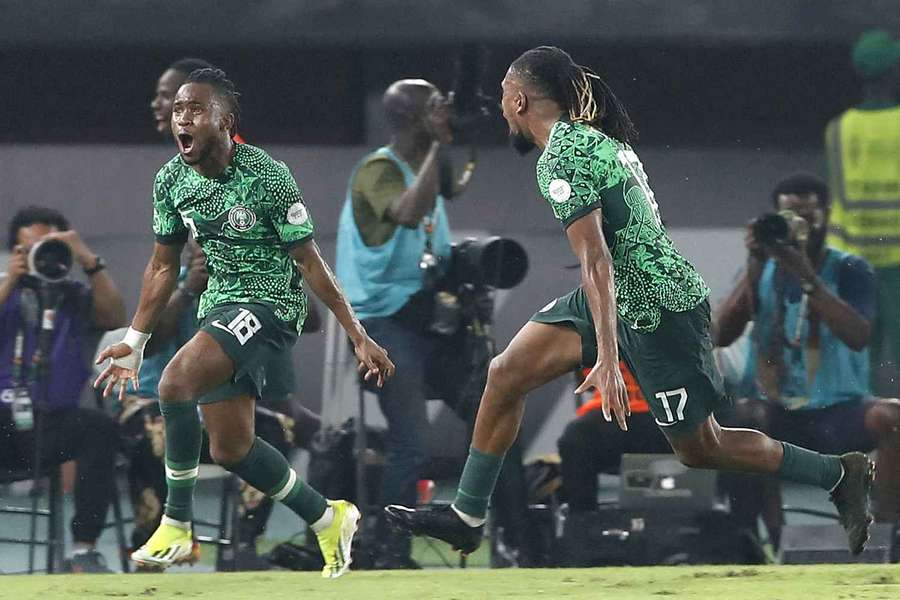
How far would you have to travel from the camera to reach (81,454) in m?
7.16

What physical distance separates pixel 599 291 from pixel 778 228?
2.35 m

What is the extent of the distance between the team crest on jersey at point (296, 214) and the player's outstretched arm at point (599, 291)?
105 cm

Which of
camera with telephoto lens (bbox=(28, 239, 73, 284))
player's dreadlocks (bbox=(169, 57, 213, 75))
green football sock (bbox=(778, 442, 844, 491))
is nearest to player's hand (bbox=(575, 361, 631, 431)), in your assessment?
green football sock (bbox=(778, 442, 844, 491))

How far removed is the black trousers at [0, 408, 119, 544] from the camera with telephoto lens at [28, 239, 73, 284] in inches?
20.1

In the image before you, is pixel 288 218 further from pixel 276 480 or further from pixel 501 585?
pixel 501 585

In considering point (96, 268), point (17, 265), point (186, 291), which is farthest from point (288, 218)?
point (17, 265)

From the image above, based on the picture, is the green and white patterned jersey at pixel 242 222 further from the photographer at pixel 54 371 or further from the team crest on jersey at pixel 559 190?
the photographer at pixel 54 371

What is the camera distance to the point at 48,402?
23.5 ft

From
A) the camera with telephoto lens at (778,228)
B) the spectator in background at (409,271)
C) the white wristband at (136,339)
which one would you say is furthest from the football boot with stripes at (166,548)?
the camera with telephoto lens at (778,228)

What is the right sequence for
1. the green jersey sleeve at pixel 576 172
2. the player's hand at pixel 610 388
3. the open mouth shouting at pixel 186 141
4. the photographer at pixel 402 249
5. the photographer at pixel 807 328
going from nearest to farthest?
1. the player's hand at pixel 610 388
2. the green jersey sleeve at pixel 576 172
3. the open mouth shouting at pixel 186 141
4. the photographer at pixel 402 249
5. the photographer at pixel 807 328

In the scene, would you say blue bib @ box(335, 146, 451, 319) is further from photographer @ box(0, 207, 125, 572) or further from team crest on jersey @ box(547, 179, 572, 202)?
team crest on jersey @ box(547, 179, 572, 202)

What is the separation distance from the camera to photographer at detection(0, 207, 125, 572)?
7145mm

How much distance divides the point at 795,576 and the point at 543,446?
1.24 meters

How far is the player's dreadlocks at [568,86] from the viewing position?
18.2 feet
